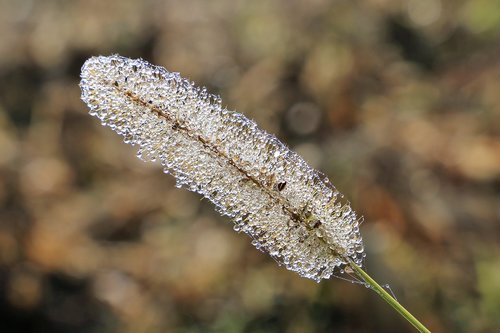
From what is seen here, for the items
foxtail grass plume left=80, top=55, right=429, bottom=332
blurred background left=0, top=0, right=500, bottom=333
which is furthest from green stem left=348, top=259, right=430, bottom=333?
blurred background left=0, top=0, right=500, bottom=333

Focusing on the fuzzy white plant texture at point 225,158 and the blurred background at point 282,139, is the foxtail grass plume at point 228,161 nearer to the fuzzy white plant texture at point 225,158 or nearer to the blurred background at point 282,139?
the fuzzy white plant texture at point 225,158

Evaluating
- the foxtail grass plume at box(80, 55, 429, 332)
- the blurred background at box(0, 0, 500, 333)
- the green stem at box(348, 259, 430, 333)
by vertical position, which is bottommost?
the green stem at box(348, 259, 430, 333)

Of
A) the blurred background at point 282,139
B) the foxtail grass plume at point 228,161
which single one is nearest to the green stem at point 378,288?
the foxtail grass plume at point 228,161

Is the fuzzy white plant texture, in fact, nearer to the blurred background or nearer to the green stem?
the green stem

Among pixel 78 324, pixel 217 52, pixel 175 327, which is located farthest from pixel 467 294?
pixel 217 52

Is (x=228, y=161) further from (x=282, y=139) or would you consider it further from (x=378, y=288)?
(x=282, y=139)
